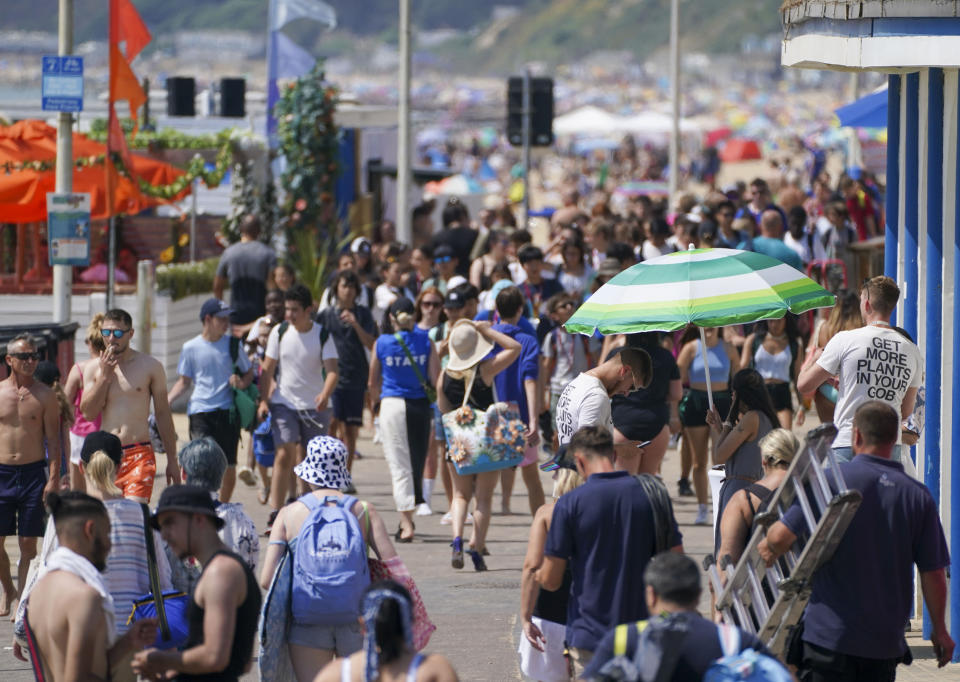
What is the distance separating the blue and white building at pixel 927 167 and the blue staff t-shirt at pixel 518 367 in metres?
2.75

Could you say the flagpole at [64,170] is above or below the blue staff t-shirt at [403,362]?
above

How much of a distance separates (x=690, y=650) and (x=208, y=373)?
282 inches

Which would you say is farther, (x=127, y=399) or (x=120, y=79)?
(x=120, y=79)

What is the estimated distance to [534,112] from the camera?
73.2 feet

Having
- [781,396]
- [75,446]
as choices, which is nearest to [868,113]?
[781,396]

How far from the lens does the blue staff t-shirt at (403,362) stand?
1113cm

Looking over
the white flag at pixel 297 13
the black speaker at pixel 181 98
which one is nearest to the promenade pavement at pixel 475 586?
the white flag at pixel 297 13

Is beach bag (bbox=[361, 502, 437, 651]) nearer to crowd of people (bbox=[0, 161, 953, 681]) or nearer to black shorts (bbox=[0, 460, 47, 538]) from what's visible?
crowd of people (bbox=[0, 161, 953, 681])

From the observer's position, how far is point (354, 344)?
12.6 metres

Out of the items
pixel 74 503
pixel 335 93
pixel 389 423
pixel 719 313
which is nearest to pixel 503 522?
pixel 389 423

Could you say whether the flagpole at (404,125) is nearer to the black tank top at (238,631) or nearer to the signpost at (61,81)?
the signpost at (61,81)

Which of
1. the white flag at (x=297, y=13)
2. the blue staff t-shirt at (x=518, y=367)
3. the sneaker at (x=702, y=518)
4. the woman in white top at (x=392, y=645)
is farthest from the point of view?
the white flag at (x=297, y=13)

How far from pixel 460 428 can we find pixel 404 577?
394 centimetres

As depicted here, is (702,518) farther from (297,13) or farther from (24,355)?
(297,13)
